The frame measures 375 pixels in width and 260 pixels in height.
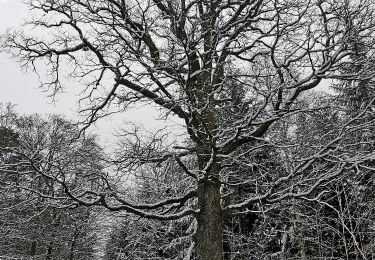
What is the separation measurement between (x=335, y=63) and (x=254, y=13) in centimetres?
163

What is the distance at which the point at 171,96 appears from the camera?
592cm

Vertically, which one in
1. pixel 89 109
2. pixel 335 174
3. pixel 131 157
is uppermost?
pixel 89 109

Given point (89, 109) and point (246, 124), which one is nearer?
point (246, 124)

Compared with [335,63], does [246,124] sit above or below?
below

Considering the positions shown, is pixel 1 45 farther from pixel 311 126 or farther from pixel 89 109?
pixel 311 126

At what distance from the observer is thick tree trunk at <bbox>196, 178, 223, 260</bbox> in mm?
6383

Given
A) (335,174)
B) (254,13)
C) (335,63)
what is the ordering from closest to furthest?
(335,174)
(335,63)
(254,13)

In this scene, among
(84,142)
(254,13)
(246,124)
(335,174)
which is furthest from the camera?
(84,142)

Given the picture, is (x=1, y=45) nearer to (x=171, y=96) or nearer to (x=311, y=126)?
(x=171, y=96)

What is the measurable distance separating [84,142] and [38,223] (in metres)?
13.3

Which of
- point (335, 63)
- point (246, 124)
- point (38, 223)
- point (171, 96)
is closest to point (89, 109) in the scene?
point (171, 96)

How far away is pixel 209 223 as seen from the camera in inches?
258

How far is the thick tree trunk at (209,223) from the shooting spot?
6.38 m

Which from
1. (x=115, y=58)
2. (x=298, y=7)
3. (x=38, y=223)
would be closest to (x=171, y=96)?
(x=115, y=58)
